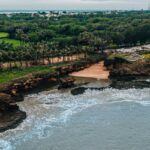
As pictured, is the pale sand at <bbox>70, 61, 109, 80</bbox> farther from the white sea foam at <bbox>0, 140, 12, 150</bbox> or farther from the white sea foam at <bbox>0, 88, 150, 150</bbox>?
the white sea foam at <bbox>0, 140, 12, 150</bbox>

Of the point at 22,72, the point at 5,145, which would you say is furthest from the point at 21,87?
the point at 5,145

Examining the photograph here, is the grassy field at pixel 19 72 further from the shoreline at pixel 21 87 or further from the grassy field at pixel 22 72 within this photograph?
the shoreline at pixel 21 87

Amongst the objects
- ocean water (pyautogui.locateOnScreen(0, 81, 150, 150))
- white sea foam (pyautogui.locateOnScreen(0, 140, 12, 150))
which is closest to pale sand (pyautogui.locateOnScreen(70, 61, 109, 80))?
ocean water (pyautogui.locateOnScreen(0, 81, 150, 150))

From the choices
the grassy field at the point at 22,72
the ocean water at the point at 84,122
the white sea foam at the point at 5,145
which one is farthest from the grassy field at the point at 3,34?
the white sea foam at the point at 5,145

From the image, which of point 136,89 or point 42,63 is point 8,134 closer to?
point 136,89

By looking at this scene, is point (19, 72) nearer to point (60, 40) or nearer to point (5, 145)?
point (60, 40)

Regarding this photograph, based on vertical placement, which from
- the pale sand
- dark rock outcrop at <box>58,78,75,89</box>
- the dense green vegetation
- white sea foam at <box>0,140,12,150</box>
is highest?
the dense green vegetation

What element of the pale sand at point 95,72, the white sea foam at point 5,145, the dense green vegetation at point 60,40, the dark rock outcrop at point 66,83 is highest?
the dense green vegetation at point 60,40
